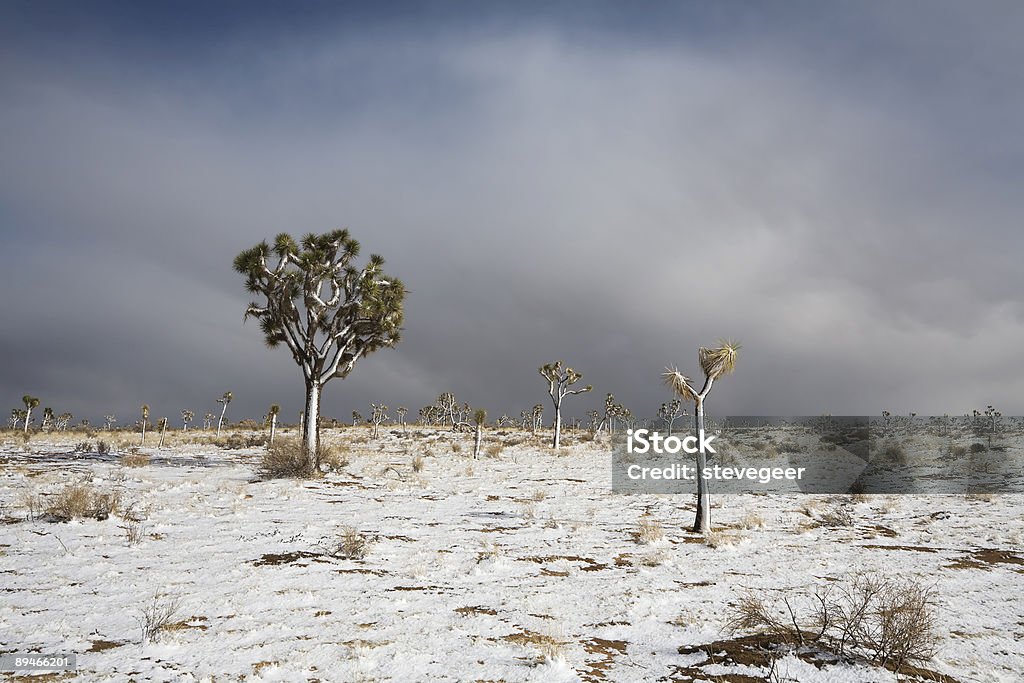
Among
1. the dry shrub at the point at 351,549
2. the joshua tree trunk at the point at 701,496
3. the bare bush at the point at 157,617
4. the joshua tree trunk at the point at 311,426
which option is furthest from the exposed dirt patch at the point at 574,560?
the joshua tree trunk at the point at 311,426

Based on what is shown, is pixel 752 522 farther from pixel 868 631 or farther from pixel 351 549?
pixel 351 549

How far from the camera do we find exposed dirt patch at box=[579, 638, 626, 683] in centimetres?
580

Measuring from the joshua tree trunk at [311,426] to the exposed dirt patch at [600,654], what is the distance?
18.8 m

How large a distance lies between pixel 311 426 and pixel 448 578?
57.2 feet

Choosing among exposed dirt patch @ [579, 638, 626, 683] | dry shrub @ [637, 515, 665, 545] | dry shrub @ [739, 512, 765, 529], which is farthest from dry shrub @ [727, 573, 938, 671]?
dry shrub @ [739, 512, 765, 529]

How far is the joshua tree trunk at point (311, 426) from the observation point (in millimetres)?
23250

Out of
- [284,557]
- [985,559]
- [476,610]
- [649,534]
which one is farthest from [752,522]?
[284,557]

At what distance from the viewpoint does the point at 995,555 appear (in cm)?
1212

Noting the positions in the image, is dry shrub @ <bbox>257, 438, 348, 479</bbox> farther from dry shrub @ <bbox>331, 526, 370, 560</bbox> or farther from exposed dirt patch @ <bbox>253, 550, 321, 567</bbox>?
exposed dirt patch @ <bbox>253, 550, 321, 567</bbox>

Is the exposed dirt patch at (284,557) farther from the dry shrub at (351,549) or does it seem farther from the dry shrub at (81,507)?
the dry shrub at (81,507)

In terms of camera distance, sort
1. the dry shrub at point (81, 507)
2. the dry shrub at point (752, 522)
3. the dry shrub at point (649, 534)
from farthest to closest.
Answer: the dry shrub at point (752, 522) < the dry shrub at point (649, 534) < the dry shrub at point (81, 507)

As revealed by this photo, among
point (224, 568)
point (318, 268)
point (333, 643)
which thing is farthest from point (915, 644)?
point (318, 268)

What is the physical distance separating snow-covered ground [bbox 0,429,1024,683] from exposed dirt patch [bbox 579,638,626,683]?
3 cm

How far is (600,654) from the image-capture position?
648 centimetres
